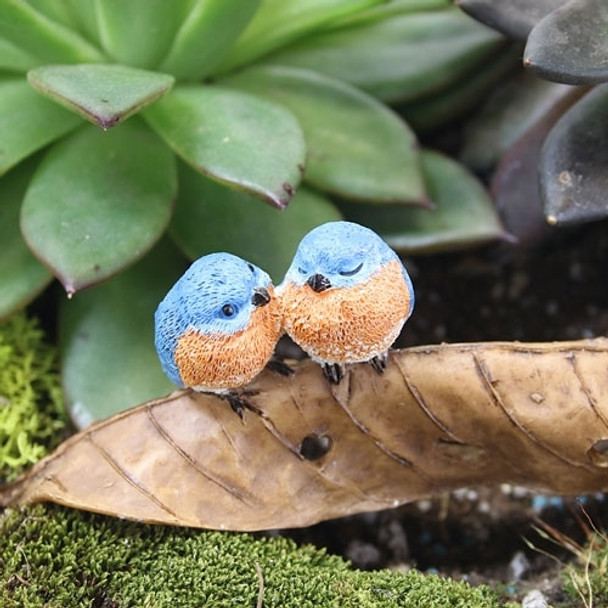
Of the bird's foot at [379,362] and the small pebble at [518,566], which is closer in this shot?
the bird's foot at [379,362]

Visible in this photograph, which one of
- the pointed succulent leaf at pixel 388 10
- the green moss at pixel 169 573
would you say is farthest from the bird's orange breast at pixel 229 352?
the pointed succulent leaf at pixel 388 10

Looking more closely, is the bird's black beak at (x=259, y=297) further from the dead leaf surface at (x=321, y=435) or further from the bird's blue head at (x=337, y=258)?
the dead leaf surface at (x=321, y=435)

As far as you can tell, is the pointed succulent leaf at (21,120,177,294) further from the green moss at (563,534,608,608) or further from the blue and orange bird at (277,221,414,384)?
the green moss at (563,534,608,608)

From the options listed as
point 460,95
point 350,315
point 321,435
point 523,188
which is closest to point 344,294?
point 350,315

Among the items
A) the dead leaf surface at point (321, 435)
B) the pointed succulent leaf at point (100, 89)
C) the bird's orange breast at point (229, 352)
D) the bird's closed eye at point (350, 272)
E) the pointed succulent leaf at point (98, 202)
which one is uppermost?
the pointed succulent leaf at point (100, 89)

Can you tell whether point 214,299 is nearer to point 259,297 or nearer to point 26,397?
point 259,297

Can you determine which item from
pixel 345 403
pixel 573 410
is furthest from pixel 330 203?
pixel 573 410
